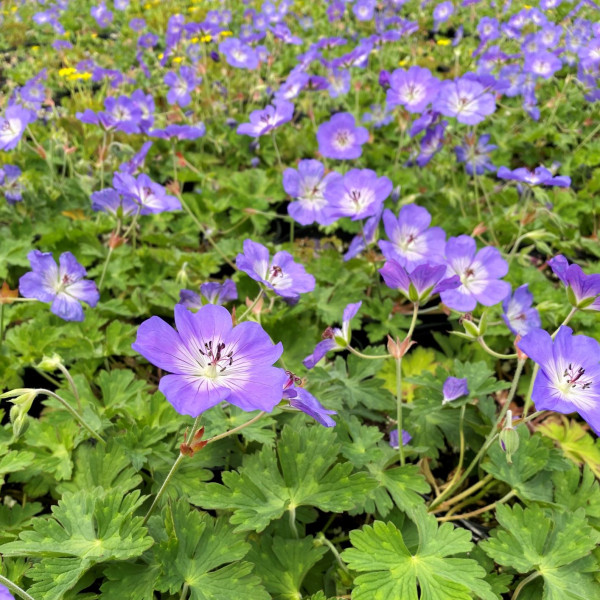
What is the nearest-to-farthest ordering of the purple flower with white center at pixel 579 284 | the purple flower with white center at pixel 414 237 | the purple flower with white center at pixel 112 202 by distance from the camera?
the purple flower with white center at pixel 579 284 < the purple flower with white center at pixel 414 237 < the purple flower with white center at pixel 112 202

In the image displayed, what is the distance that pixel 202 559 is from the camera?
4.19 feet

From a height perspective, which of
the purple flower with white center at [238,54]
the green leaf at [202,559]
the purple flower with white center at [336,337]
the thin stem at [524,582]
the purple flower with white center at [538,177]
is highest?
the purple flower with white center at [238,54]

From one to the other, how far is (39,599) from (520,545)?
1.18 meters

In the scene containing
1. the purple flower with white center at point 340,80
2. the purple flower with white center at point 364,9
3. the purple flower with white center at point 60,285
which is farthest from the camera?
the purple flower with white center at point 364,9

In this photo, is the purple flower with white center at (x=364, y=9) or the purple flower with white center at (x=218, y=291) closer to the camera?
the purple flower with white center at (x=218, y=291)

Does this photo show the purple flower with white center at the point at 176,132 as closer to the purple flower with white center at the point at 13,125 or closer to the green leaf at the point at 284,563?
the purple flower with white center at the point at 13,125

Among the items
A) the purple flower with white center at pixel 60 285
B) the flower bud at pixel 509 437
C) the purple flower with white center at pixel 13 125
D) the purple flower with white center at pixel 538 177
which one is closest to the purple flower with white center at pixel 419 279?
the flower bud at pixel 509 437

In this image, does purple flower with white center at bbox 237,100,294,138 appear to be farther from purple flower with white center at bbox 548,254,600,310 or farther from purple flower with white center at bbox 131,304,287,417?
purple flower with white center at bbox 131,304,287,417

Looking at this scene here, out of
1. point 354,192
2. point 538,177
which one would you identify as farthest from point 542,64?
point 354,192

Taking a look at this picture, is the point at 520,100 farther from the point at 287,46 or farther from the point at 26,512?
the point at 26,512

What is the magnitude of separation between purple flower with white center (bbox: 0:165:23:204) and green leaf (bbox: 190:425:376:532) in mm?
2170

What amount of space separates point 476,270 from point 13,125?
8.33ft

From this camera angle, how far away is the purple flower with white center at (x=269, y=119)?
9.55ft

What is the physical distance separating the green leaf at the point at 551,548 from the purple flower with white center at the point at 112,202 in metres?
1.94
